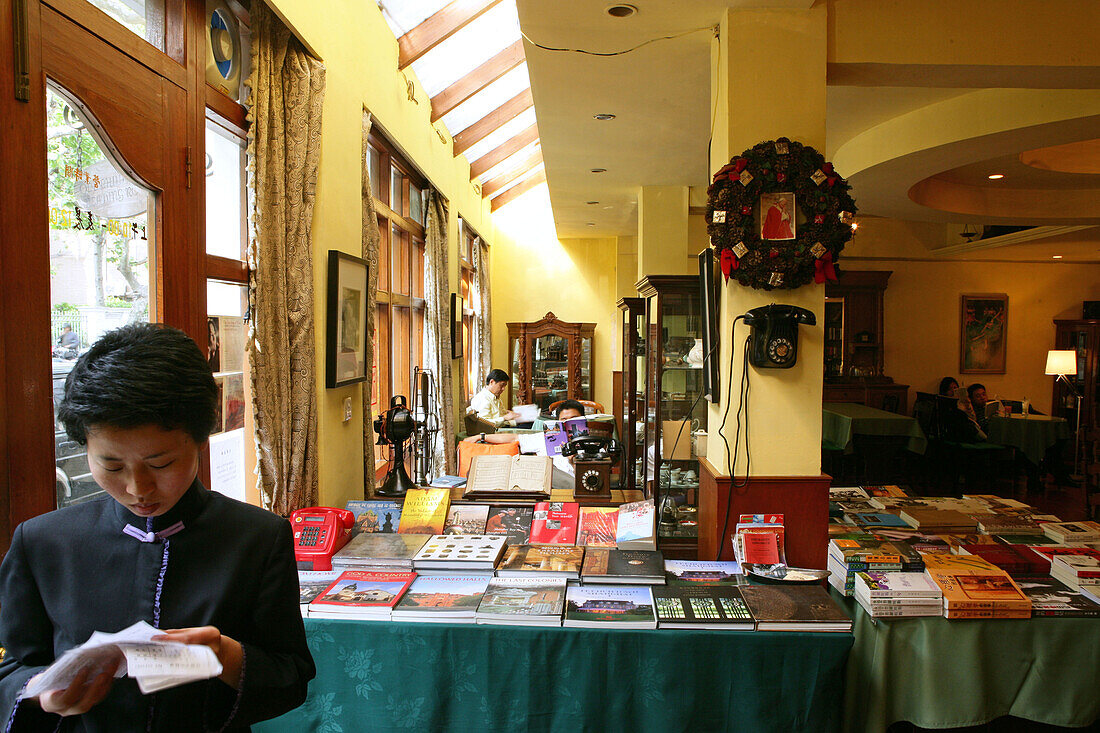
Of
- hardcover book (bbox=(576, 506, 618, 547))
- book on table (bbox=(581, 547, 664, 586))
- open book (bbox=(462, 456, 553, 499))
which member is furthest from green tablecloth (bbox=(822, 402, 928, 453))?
book on table (bbox=(581, 547, 664, 586))

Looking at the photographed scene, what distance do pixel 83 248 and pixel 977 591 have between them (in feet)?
10.8

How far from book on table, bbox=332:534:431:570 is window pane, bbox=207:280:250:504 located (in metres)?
0.46

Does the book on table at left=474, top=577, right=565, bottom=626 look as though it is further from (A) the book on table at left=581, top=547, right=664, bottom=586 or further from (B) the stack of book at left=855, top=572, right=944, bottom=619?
(B) the stack of book at left=855, top=572, right=944, bottom=619

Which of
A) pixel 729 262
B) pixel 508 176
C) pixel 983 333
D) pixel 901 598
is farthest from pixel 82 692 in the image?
pixel 983 333

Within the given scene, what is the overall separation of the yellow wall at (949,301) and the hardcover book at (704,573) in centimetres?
957

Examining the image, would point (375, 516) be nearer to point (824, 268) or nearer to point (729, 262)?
point (729, 262)

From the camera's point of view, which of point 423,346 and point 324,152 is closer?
point 324,152

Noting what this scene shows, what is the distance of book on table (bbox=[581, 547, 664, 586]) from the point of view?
2.82 m

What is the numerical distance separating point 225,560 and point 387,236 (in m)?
4.63

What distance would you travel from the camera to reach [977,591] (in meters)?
2.62

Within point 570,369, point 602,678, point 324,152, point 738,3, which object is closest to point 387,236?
point 324,152

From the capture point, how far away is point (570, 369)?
11422 mm

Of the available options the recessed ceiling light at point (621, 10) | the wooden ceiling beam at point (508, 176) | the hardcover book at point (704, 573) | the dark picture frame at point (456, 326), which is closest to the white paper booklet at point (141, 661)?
the hardcover book at point (704, 573)

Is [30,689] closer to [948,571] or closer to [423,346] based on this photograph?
[948,571]
